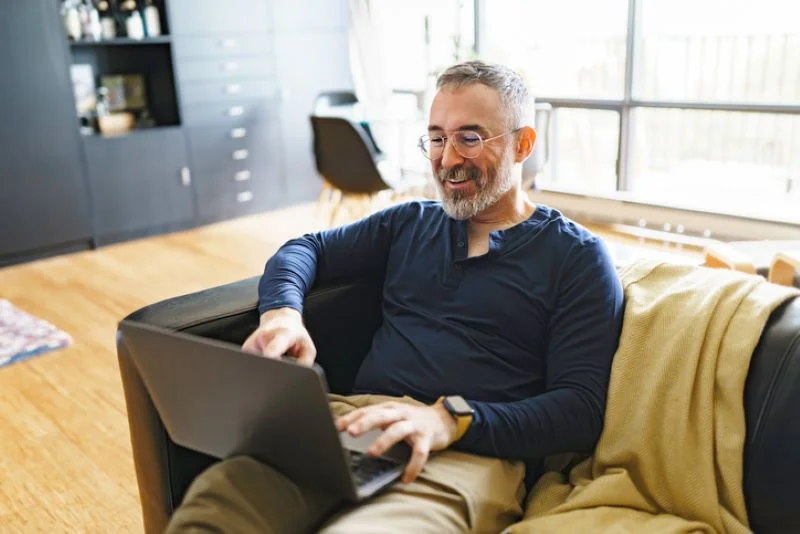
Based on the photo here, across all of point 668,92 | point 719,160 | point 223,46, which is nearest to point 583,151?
point 668,92

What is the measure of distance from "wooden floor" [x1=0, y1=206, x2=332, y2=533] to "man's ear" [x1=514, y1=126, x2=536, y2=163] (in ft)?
4.41

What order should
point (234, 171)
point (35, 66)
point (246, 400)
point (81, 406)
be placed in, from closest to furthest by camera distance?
point (246, 400), point (81, 406), point (35, 66), point (234, 171)

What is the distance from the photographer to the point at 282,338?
1426mm

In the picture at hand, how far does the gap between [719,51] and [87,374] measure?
A: 3809 millimetres

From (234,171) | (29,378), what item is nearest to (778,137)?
(234,171)

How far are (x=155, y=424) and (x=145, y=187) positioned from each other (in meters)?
3.58

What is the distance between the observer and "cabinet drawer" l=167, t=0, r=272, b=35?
4.72m

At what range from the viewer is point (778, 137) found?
4.41 metres

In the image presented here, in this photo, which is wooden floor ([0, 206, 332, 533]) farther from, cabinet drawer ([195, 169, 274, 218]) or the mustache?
the mustache

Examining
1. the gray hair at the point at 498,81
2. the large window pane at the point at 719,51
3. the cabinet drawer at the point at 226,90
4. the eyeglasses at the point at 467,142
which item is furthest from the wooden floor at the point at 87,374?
the large window pane at the point at 719,51

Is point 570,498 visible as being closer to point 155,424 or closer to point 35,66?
point 155,424

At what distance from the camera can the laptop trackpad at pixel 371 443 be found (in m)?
1.24

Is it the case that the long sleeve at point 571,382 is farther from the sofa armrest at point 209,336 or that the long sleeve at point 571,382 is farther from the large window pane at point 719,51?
the large window pane at point 719,51

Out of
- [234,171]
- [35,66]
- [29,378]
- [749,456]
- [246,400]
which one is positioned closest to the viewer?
[246,400]
